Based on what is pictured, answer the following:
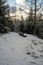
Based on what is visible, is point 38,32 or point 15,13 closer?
point 38,32

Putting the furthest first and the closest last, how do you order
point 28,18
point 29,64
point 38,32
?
point 28,18 → point 38,32 → point 29,64

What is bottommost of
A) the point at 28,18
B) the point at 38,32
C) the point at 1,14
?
the point at 38,32

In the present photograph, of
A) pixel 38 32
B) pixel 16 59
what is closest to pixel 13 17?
pixel 38 32

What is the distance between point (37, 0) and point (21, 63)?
772 cm

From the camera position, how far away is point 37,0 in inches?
431

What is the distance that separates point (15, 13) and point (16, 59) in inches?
278

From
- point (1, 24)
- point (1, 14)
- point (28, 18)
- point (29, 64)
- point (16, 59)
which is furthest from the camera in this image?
point (28, 18)

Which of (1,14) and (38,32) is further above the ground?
(1,14)

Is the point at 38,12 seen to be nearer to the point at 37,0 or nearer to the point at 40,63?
the point at 37,0

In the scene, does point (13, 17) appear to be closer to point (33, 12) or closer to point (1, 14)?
point (33, 12)

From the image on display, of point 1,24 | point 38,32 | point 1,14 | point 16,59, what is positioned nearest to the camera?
point 16,59

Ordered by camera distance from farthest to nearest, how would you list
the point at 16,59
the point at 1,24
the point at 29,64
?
1. the point at 1,24
2. the point at 16,59
3. the point at 29,64

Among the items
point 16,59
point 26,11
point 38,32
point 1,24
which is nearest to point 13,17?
point 26,11

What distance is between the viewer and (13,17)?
1063cm
